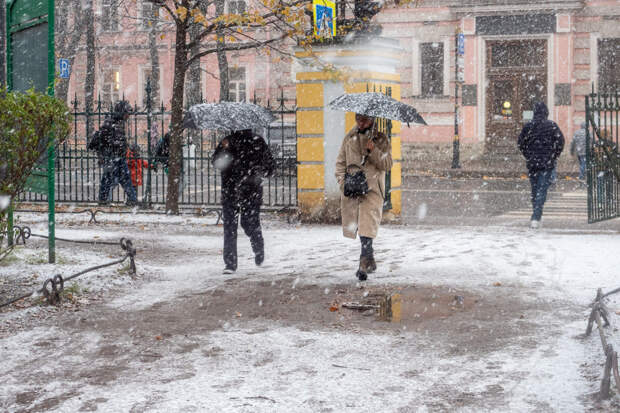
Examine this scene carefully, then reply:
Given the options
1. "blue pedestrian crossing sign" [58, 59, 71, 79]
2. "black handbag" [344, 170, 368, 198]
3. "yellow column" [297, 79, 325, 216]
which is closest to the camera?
"black handbag" [344, 170, 368, 198]

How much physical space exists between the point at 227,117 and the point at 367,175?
1563mm

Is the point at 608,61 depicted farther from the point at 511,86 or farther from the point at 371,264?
the point at 371,264

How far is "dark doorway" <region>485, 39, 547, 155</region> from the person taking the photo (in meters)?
29.8

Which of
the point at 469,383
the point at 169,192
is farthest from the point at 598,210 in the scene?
→ the point at 469,383

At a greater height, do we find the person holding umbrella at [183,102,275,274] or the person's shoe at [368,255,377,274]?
the person holding umbrella at [183,102,275,274]

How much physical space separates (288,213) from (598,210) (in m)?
4.94

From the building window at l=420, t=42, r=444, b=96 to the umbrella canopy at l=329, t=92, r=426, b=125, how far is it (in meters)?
23.2

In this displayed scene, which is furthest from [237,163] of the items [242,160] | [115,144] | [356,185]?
[115,144]

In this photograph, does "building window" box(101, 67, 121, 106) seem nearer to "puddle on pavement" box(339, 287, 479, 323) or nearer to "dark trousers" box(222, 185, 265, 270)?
"dark trousers" box(222, 185, 265, 270)

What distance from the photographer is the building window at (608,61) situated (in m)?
29.4

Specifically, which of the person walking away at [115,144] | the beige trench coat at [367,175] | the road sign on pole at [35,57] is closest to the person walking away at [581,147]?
the person walking away at [115,144]

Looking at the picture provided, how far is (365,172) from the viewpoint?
28.0ft

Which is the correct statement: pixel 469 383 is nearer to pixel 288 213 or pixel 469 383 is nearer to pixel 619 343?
pixel 619 343

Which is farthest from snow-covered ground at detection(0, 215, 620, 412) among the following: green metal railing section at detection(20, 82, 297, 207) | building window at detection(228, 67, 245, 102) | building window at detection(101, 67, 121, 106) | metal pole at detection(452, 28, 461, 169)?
building window at detection(101, 67, 121, 106)
